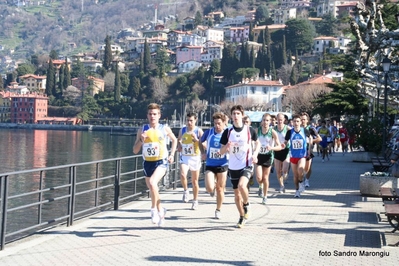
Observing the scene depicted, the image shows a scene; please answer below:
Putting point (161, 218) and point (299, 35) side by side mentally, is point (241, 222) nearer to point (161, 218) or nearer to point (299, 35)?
point (161, 218)

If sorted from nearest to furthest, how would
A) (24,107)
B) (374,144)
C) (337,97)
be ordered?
(374,144), (337,97), (24,107)

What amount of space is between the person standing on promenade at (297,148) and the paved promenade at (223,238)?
1051 mm

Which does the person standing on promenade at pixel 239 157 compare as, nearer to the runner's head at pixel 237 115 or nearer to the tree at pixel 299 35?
the runner's head at pixel 237 115

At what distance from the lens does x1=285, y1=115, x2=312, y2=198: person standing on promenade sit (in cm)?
1395

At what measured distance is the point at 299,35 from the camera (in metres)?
180

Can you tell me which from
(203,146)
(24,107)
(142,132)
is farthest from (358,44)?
(24,107)

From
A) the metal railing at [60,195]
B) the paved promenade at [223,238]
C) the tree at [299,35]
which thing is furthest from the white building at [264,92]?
the paved promenade at [223,238]

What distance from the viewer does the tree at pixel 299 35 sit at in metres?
178

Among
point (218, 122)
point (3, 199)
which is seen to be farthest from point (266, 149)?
point (3, 199)

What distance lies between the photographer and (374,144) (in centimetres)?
2508

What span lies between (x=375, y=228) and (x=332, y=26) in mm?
193495

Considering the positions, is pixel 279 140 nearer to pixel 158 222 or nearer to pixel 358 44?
pixel 158 222

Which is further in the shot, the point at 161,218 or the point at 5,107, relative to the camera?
the point at 5,107

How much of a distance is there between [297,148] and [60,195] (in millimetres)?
14362
